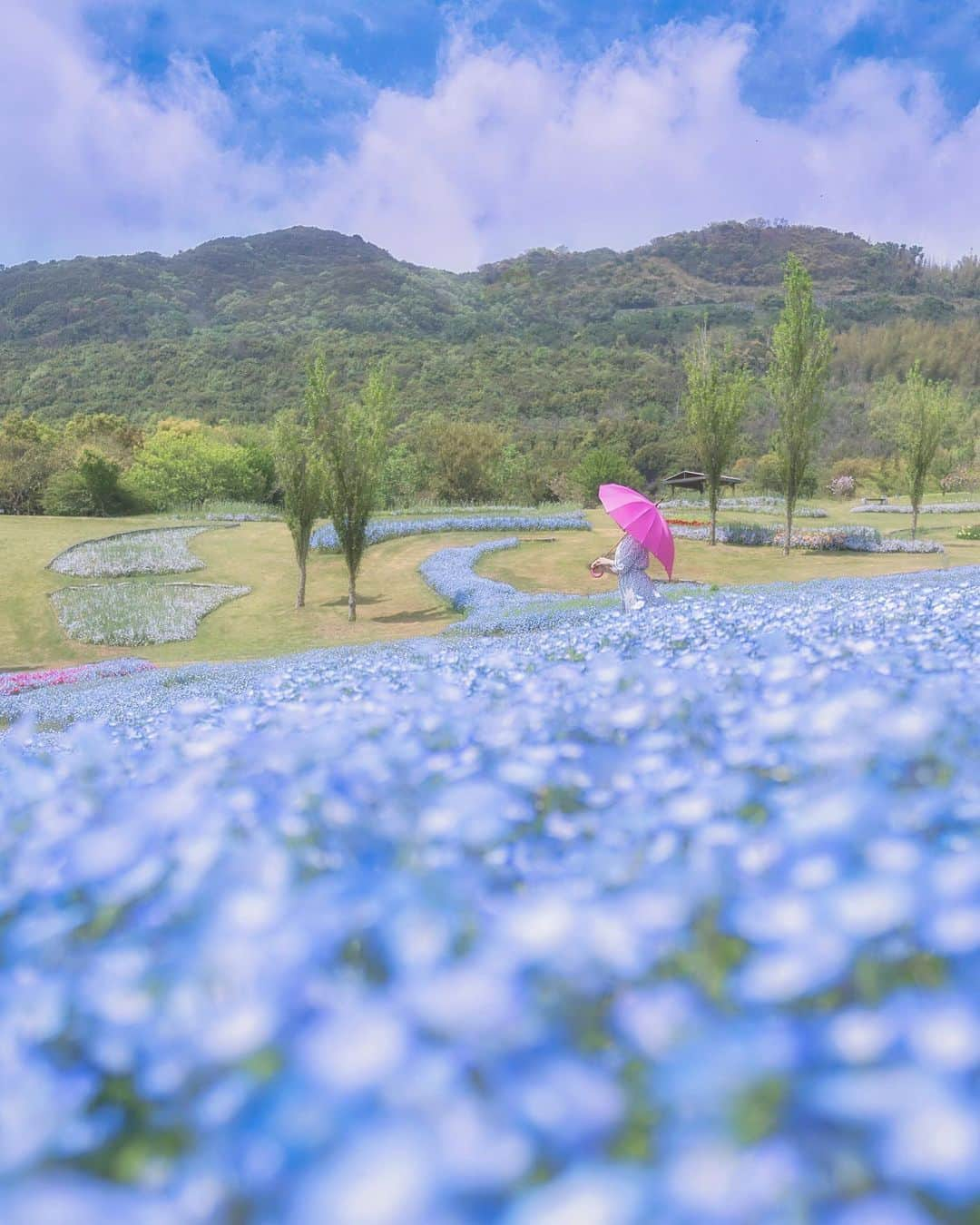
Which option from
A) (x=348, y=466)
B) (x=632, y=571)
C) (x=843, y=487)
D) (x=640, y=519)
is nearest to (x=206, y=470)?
(x=348, y=466)

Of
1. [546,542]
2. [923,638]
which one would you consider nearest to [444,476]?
[546,542]

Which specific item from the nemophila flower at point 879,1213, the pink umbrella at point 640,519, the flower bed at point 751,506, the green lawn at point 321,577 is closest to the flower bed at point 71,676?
the green lawn at point 321,577

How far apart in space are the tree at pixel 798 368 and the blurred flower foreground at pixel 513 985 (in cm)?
2322

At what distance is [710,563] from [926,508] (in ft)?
79.9

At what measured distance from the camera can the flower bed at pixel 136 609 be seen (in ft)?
58.9

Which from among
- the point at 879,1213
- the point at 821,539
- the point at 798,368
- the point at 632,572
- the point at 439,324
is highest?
the point at 439,324

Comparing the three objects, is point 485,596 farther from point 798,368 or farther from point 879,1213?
point 879,1213

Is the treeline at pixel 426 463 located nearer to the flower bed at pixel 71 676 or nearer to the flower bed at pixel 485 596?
the flower bed at pixel 485 596

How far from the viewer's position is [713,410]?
81.4 feet

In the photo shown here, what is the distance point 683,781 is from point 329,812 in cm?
71

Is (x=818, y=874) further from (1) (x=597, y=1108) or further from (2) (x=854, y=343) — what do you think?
(2) (x=854, y=343)

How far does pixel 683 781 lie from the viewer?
1.62 metres

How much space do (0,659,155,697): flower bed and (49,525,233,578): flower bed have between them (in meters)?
10.1

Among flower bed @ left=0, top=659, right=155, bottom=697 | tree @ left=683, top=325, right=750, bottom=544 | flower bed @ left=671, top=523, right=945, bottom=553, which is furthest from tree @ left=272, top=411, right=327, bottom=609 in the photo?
flower bed @ left=671, top=523, right=945, bottom=553
